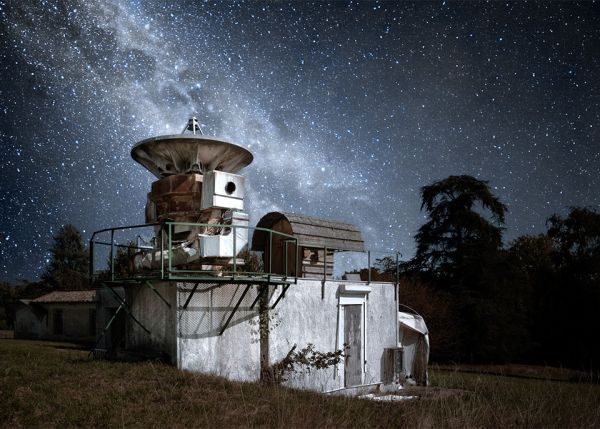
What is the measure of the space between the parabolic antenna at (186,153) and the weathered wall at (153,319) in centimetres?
300

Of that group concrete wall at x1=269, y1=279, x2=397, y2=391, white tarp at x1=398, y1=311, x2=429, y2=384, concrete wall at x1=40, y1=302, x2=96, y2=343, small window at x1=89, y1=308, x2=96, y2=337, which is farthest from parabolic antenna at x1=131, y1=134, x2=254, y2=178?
small window at x1=89, y1=308, x2=96, y2=337

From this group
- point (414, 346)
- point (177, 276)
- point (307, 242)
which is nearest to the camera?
point (177, 276)

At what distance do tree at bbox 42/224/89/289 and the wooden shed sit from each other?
47267 millimetres

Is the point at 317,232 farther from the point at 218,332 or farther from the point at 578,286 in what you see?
the point at 578,286

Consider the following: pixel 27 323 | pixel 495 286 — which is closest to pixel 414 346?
pixel 495 286

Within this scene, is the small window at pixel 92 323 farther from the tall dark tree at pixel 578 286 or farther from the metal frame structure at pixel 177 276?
the tall dark tree at pixel 578 286

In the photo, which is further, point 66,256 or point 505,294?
point 66,256

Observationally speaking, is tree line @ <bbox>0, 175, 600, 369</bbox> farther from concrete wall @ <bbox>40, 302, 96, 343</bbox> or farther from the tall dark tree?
concrete wall @ <bbox>40, 302, 96, 343</bbox>

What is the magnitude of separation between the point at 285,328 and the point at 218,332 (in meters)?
2.24

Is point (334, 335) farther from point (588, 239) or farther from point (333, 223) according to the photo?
point (588, 239)

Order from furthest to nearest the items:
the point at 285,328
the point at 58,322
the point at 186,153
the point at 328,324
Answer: the point at 58,322 → the point at 328,324 → the point at 285,328 → the point at 186,153

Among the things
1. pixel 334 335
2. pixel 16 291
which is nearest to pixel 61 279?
pixel 16 291

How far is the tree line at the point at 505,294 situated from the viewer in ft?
112

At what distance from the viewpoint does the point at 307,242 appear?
17234 millimetres
